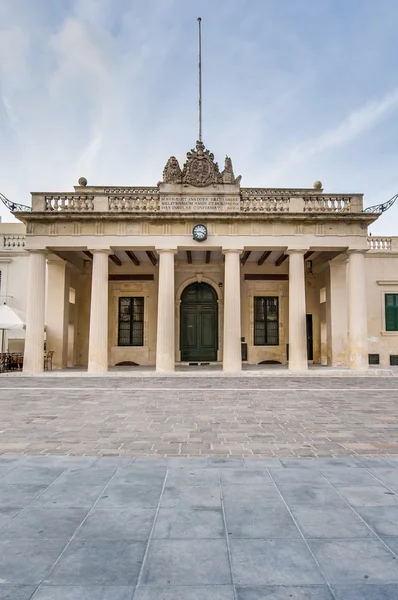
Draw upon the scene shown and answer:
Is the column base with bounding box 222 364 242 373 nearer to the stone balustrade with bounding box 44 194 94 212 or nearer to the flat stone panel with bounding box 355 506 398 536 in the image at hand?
the stone balustrade with bounding box 44 194 94 212

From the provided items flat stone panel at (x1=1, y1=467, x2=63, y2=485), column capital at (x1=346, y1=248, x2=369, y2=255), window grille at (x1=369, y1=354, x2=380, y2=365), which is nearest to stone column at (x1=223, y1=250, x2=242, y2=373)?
column capital at (x1=346, y1=248, x2=369, y2=255)

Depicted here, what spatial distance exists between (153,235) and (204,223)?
1990mm

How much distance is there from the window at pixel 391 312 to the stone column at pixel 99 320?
1329 cm

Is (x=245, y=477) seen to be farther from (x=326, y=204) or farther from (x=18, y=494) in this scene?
(x=326, y=204)

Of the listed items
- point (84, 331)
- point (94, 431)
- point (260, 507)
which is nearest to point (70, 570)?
point (260, 507)

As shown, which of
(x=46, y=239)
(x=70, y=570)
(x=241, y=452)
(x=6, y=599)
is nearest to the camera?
(x=6, y=599)

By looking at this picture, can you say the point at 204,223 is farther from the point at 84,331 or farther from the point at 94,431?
the point at 94,431

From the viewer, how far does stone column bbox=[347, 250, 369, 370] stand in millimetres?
14844

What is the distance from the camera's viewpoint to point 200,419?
21.8 ft

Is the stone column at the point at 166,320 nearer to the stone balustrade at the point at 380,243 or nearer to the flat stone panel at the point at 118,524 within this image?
the stone balustrade at the point at 380,243

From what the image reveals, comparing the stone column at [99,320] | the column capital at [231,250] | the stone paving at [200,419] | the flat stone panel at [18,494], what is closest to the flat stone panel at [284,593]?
the flat stone panel at [18,494]

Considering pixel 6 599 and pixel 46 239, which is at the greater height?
pixel 46 239

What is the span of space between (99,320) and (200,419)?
29.6 ft

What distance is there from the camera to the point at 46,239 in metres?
15.0
